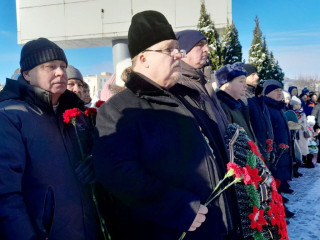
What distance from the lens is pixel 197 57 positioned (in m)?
2.68

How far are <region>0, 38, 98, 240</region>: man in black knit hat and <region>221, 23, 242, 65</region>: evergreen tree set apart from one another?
13.3 metres

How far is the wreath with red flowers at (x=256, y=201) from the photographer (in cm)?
192

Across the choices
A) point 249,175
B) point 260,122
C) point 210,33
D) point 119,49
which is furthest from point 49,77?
point 210,33

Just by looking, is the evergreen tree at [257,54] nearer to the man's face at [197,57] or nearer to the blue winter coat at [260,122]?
the blue winter coat at [260,122]

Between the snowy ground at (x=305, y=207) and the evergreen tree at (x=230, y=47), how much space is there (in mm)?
8545

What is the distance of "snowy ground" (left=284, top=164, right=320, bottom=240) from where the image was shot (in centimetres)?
383

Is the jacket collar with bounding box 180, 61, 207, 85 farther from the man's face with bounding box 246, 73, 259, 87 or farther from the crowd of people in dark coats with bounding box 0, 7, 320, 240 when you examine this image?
the man's face with bounding box 246, 73, 259, 87

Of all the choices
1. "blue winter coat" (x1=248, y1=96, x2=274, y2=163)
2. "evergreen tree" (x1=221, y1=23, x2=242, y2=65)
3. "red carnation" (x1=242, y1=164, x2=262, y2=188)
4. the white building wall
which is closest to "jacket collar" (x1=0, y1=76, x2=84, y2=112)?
"red carnation" (x1=242, y1=164, x2=262, y2=188)

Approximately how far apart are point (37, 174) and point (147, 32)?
3.12 ft

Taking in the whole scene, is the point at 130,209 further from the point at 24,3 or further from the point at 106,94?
the point at 24,3

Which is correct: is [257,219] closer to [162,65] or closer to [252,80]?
[162,65]

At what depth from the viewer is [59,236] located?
62.6 inches

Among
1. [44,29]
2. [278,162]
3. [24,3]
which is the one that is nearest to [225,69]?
[278,162]

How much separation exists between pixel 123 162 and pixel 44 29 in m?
12.2
